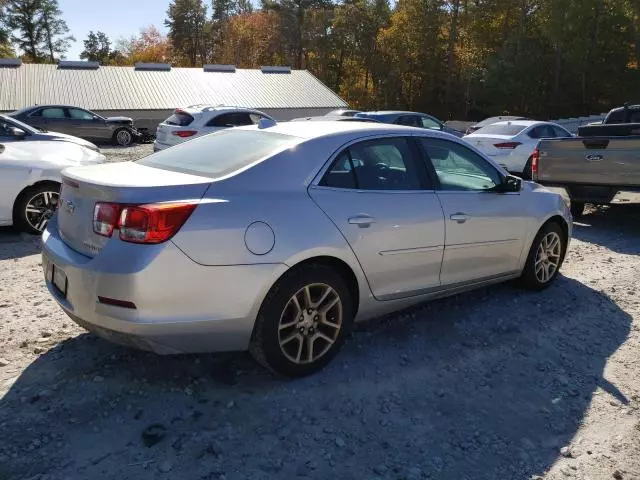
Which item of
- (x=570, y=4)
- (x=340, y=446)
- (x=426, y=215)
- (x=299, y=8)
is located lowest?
(x=340, y=446)

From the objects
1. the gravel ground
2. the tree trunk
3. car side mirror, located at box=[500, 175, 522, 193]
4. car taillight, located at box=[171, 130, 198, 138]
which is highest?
the tree trunk

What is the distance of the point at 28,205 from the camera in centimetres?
689

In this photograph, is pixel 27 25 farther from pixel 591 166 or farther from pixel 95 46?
pixel 591 166

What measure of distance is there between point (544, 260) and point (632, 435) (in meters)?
2.33

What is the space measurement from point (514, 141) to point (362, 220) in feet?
33.6

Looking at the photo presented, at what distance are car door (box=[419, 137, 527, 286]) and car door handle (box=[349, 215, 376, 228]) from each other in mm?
741

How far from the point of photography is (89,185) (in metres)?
3.32

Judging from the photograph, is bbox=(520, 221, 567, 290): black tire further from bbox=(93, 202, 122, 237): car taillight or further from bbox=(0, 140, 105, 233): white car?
bbox=(0, 140, 105, 233): white car

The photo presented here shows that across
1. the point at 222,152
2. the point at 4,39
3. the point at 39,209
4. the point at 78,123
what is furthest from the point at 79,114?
the point at 4,39

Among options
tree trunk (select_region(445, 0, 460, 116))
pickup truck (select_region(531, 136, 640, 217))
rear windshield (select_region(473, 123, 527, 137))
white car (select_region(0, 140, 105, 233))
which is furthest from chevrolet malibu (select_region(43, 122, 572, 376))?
tree trunk (select_region(445, 0, 460, 116))

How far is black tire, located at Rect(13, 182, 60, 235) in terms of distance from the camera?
6848mm

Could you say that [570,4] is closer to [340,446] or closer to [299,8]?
[299,8]

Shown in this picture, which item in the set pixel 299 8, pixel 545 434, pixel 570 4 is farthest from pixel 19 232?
pixel 299 8

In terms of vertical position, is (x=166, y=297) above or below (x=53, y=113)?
below
